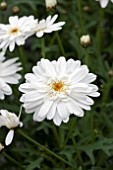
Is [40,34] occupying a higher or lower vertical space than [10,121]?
higher

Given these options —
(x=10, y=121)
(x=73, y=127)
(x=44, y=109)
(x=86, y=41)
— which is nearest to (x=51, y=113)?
(x=44, y=109)

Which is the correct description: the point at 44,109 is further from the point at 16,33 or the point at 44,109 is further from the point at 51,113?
the point at 16,33

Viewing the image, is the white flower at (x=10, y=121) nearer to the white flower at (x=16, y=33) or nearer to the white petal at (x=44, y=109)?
the white petal at (x=44, y=109)

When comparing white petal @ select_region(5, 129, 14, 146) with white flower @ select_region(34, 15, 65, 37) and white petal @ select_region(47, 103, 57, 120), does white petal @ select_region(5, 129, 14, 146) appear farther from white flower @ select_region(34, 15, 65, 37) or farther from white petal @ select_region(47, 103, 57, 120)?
white flower @ select_region(34, 15, 65, 37)

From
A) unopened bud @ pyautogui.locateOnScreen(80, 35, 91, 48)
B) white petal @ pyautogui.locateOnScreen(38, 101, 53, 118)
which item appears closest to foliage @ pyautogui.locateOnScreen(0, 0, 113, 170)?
unopened bud @ pyautogui.locateOnScreen(80, 35, 91, 48)

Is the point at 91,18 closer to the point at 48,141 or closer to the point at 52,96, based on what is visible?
the point at 48,141

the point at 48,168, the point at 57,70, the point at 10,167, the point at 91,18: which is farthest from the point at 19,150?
the point at 91,18

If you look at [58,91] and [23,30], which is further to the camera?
[23,30]

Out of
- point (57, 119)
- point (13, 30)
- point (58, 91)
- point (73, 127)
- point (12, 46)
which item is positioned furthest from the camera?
point (13, 30)

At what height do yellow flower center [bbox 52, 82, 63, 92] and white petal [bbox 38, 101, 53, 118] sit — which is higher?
yellow flower center [bbox 52, 82, 63, 92]
